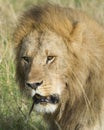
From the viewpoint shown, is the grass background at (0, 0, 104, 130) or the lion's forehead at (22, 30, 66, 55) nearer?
the lion's forehead at (22, 30, 66, 55)

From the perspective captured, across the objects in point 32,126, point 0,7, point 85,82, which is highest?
point 0,7

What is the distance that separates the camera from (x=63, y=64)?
4.37 metres

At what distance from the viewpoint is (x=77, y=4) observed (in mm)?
8531

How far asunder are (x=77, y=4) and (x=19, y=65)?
4.07 metres

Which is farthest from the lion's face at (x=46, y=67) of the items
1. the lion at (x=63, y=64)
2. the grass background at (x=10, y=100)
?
the grass background at (x=10, y=100)

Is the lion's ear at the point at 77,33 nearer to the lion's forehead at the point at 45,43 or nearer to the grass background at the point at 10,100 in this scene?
the lion's forehead at the point at 45,43

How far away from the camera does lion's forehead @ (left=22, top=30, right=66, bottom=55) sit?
4359 millimetres

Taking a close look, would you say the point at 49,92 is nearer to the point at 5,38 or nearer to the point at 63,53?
the point at 63,53

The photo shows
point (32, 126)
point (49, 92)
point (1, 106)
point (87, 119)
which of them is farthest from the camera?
point (1, 106)

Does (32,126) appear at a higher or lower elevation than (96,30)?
lower

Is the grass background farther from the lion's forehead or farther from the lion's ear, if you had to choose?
the lion's forehead

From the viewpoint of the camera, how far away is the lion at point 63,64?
14.2 feet

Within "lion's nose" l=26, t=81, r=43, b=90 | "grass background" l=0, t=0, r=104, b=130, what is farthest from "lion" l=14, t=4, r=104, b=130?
"grass background" l=0, t=0, r=104, b=130

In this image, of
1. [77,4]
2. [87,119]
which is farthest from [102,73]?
[77,4]
